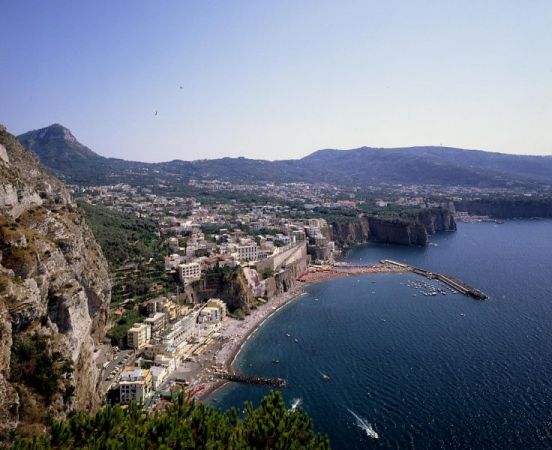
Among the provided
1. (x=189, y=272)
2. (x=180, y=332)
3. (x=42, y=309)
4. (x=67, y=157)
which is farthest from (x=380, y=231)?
(x=67, y=157)

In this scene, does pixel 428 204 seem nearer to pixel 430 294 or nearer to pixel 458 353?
pixel 430 294

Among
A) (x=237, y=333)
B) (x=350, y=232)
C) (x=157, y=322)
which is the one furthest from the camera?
(x=350, y=232)

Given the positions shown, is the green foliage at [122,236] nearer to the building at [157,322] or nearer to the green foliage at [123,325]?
the green foliage at [123,325]

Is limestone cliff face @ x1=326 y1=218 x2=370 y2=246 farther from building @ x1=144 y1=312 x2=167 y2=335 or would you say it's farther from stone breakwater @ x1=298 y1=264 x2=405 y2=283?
building @ x1=144 y1=312 x2=167 y2=335

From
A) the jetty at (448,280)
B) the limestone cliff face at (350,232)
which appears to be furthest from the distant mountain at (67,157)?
the jetty at (448,280)

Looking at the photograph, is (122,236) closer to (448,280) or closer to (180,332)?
(180,332)

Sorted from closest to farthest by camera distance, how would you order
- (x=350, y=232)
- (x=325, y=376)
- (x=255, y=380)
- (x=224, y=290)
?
(x=255, y=380) < (x=325, y=376) < (x=224, y=290) < (x=350, y=232)
